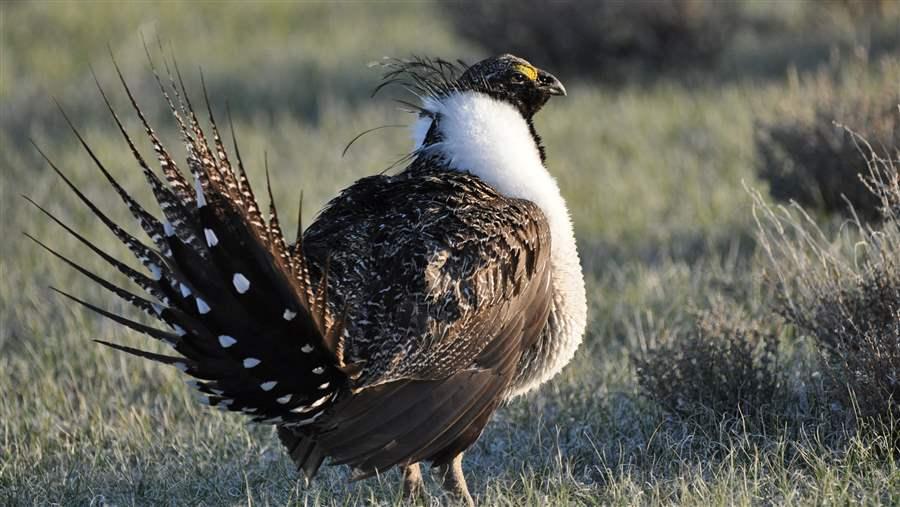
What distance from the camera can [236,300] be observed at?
10.6ft

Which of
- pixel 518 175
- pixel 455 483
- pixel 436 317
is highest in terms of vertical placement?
pixel 518 175

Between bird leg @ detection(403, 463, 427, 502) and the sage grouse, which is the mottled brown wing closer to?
the sage grouse

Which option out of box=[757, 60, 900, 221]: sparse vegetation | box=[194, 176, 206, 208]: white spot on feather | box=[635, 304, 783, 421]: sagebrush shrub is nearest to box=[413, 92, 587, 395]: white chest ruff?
box=[635, 304, 783, 421]: sagebrush shrub

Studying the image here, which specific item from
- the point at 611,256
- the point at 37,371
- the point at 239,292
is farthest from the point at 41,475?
the point at 611,256

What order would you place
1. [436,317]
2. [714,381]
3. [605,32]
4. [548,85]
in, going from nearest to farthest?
[436,317]
[548,85]
[714,381]
[605,32]

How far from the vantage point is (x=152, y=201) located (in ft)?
26.3

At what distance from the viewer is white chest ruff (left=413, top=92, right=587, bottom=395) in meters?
3.90

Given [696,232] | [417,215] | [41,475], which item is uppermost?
[417,215]

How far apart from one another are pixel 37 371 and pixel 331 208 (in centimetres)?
213

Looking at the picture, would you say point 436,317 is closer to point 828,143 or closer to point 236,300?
point 236,300

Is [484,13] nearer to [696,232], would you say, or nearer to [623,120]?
[623,120]

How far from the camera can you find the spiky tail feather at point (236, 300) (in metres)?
3.23

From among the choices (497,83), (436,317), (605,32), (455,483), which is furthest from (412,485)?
(605,32)

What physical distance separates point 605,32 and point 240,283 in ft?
24.9
